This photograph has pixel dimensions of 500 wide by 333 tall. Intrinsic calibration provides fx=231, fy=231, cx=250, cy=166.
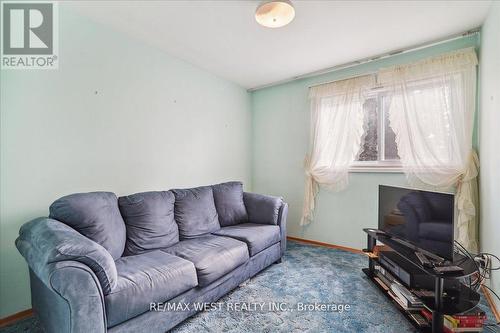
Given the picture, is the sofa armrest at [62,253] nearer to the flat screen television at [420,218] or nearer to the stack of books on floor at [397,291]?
the stack of books on floor at [397,291]

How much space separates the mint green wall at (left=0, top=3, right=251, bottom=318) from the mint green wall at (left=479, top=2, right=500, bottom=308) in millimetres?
2945

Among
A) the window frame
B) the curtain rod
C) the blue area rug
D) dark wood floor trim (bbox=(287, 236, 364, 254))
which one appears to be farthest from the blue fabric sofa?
the curtain rod

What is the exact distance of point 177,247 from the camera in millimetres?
2074

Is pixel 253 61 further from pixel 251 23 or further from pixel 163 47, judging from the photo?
pixel 163 47

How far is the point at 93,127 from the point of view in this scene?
2146 mm

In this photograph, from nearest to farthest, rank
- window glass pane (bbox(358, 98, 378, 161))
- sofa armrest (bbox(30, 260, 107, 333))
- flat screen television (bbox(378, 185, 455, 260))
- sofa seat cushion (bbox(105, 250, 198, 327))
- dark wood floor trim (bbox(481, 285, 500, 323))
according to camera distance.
→ sofa armrest (bbox(30, 260, 107, 333)), sofa seat cushion (bbox(105, 250, 198, 327)), flat screen television (bbox(378, 185, 455, 260)), dark wood floor trim (bbox(481, 285, 500, 323)), window glass pane (bbox(358, 98, 378, 161))

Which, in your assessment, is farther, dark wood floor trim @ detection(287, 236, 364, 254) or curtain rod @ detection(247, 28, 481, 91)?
dark wood floor trim @ detection(287, 236, 364, 254)

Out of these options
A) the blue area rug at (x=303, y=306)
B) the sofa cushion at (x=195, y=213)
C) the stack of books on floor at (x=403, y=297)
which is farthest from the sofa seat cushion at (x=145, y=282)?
the stack of books on floor at (x=403, y=297)

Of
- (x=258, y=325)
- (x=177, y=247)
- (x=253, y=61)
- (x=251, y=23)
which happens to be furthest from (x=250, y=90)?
(x=258, y=325)

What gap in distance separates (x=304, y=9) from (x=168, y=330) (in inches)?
106

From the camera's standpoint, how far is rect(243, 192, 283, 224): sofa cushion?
2.82 m

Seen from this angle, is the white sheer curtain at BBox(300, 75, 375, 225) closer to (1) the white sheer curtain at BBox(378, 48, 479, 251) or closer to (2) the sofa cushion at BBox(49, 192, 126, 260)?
(1) the white sheer curtain at BBox(378, 48, 479, 251)

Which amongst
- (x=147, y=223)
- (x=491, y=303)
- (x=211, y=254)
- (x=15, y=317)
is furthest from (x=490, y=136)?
(x=15, y=317)

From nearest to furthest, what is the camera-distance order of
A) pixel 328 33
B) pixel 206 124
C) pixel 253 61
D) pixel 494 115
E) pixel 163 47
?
pixel 494 115, pixel 328 33, pixel 163 47, pixel 253 61, pixel 206 124
